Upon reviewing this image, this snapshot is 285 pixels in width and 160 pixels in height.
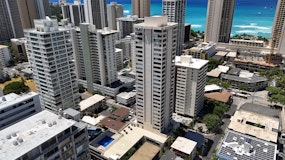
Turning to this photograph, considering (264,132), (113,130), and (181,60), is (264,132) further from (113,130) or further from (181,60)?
(113,130)

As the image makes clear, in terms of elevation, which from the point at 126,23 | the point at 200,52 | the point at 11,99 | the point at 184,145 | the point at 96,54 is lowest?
the point at 184,145

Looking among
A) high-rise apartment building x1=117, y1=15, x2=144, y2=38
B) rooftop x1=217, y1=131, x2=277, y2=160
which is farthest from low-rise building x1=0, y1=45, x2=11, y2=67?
rooftop x1=217, y1=131, x2=277, y2=160

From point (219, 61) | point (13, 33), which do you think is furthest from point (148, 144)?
point (13, 33)

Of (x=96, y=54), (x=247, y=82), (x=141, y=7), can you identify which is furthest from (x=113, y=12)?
(x=247, y=82)

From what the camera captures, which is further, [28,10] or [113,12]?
[113,12]

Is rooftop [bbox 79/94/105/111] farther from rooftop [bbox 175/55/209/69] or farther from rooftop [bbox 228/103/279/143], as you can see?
rooftop [bbox 228/103/279/143]

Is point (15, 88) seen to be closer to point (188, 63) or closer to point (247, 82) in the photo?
point (188, 63)
